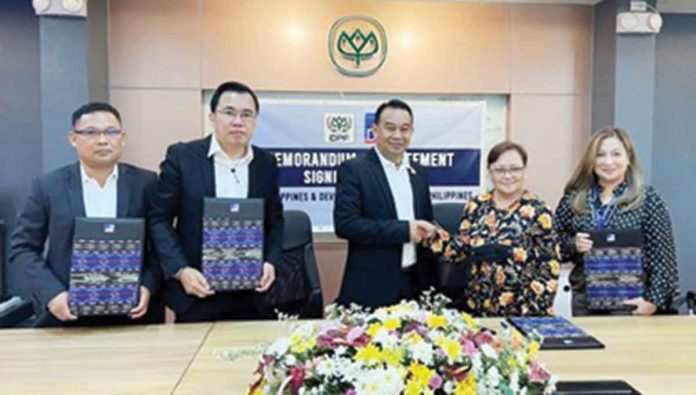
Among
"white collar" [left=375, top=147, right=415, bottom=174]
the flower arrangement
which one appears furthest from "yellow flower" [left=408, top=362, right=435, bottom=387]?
"white collar" [left=375, top=147, right=415, bottom=174]

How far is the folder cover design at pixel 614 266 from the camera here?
204 centimetres

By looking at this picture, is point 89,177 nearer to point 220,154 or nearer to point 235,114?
point 220,154

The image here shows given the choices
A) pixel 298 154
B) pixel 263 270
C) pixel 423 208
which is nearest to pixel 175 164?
pixel 263 270

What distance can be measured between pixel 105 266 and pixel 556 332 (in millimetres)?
1579

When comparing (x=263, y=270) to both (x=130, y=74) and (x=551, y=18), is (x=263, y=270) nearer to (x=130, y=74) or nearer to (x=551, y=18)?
(x=130, y=74)

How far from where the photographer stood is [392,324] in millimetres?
1078

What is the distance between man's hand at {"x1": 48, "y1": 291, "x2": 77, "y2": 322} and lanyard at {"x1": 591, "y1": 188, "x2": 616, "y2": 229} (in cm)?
205

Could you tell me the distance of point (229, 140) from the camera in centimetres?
210

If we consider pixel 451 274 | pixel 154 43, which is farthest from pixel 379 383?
pixel 154 43

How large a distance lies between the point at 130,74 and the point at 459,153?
234 cm

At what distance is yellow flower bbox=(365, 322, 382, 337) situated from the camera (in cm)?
104

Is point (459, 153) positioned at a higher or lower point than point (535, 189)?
higher

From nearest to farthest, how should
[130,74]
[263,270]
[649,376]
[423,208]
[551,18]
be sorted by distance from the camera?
1. [649,376]
2. [263,270]
3. [423,208]
4. [130,74]
5. [551,18]

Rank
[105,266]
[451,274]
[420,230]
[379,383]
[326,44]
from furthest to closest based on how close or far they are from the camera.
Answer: [326,44] → [451,274] → [420,230] → [105,266] → [379,383]
